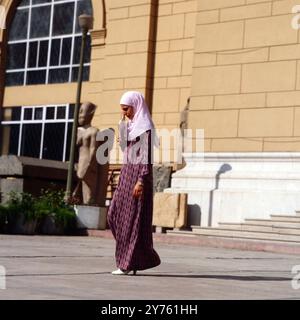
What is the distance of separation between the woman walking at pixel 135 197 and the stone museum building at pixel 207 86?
7475 millimetres

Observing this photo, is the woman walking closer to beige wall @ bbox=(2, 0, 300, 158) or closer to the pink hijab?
the pink hijab

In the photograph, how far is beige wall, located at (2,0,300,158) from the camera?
1636 cm

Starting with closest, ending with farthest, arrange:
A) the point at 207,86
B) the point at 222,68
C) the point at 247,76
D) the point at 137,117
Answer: the point at 137,117, the point at 247,76, the point at 222,68, the point at 207,86

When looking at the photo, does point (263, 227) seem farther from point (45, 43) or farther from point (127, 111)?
point (45, 43)

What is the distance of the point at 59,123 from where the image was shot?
23.6 m

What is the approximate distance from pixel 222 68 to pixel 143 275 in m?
9.35

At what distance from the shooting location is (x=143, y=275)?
850 centimetres

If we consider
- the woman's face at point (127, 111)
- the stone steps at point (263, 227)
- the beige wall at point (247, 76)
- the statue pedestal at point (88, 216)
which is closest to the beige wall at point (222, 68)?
the beige wall at point (247, 76)

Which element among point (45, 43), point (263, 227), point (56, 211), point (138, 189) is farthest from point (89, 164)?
point (138, 189)

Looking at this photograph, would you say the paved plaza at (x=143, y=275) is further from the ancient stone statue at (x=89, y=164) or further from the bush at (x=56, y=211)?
the ancient stone statue at (x=89, y=164)

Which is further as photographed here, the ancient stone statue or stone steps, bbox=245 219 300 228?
the ancient stone statue

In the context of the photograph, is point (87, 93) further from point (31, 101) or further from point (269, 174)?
point (269, 174)

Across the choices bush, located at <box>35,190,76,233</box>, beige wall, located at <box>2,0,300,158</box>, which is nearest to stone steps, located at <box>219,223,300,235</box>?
beige wall, located at <box>2,0,300,158</box>

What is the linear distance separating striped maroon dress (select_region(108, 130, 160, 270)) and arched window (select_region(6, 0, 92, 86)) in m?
14.8
